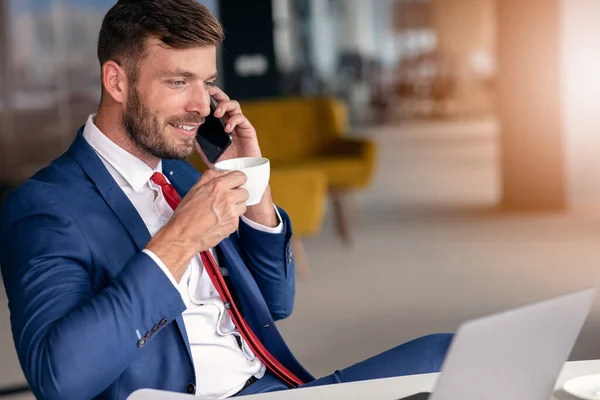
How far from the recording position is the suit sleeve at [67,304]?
129 centimetres

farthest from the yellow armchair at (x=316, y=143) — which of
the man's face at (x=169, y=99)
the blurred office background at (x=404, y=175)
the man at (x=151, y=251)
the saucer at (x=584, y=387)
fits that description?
the saucer at (x=584, y=387)

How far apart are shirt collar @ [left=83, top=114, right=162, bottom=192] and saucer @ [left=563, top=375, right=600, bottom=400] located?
0.84 meters

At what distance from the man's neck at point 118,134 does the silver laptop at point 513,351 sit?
0.88 meters

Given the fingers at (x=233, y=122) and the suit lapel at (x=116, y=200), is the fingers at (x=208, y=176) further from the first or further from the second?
the fingers at (x=233, y=122)

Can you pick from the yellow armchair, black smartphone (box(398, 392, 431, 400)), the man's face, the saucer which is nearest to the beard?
the man's face

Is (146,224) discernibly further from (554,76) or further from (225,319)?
(554,76)

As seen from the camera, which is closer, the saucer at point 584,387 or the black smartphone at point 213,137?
the saucer at point 584,387

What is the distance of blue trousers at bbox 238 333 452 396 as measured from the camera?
160cm

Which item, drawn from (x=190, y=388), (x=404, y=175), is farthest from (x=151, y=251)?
(x=404, y=175)

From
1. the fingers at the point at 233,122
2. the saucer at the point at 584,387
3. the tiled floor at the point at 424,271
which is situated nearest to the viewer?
the saucer at the point at 584,387

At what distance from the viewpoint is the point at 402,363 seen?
161 centimetres

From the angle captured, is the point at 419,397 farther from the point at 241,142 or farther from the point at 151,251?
the point at 241,142

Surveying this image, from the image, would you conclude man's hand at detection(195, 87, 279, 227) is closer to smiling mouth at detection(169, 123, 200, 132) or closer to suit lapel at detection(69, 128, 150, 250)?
smiling mouth at detection(169, 123, 200, 132)

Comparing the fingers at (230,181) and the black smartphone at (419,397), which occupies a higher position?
the fingers at (230,181)
